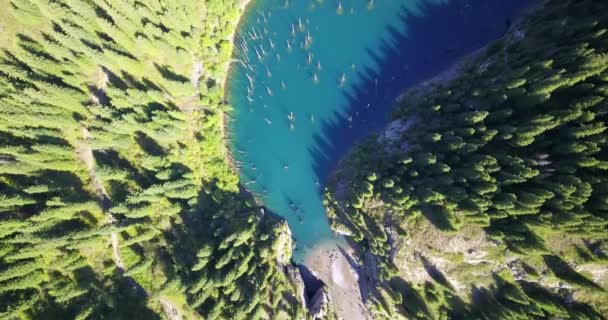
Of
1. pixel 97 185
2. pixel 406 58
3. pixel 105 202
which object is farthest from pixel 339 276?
pixel 97 185

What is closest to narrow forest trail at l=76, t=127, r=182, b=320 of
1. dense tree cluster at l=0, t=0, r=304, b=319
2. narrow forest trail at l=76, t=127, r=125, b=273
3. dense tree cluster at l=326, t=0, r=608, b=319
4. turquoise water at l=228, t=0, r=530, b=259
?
narrow forest trail at l=76, t=127, r=125, b=273

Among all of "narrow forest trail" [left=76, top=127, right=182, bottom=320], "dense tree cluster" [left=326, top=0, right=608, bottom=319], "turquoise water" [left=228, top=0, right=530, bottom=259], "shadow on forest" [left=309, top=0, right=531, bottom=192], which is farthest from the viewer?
"turquoise water" [left=228, top=0, right=530, bottom=259]

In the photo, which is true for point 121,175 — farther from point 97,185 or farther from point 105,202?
point 105,202

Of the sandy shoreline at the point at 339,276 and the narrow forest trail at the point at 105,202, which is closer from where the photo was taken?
the narrow forest trail at the point at 105,202

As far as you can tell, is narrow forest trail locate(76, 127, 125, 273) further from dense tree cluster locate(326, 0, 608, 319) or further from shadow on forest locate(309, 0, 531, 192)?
dense tree cluster locate(326, 0, 608, 319)

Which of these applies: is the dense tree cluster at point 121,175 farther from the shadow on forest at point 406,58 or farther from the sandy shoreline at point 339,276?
the shadow on forest at point 406,58

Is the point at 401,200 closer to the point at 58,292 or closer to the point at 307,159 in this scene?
the point at 307,159

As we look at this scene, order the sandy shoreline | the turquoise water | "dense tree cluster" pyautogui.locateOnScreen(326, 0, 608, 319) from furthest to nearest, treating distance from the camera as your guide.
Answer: the sandy shoreline < the turquoise water < "dense tree cluster" pyautogui.locateOnScreen(326, 0, 608, 319)

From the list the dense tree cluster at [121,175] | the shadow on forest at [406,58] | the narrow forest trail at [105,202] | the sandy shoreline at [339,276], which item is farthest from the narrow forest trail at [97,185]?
the shadow on forest at [406,58]
